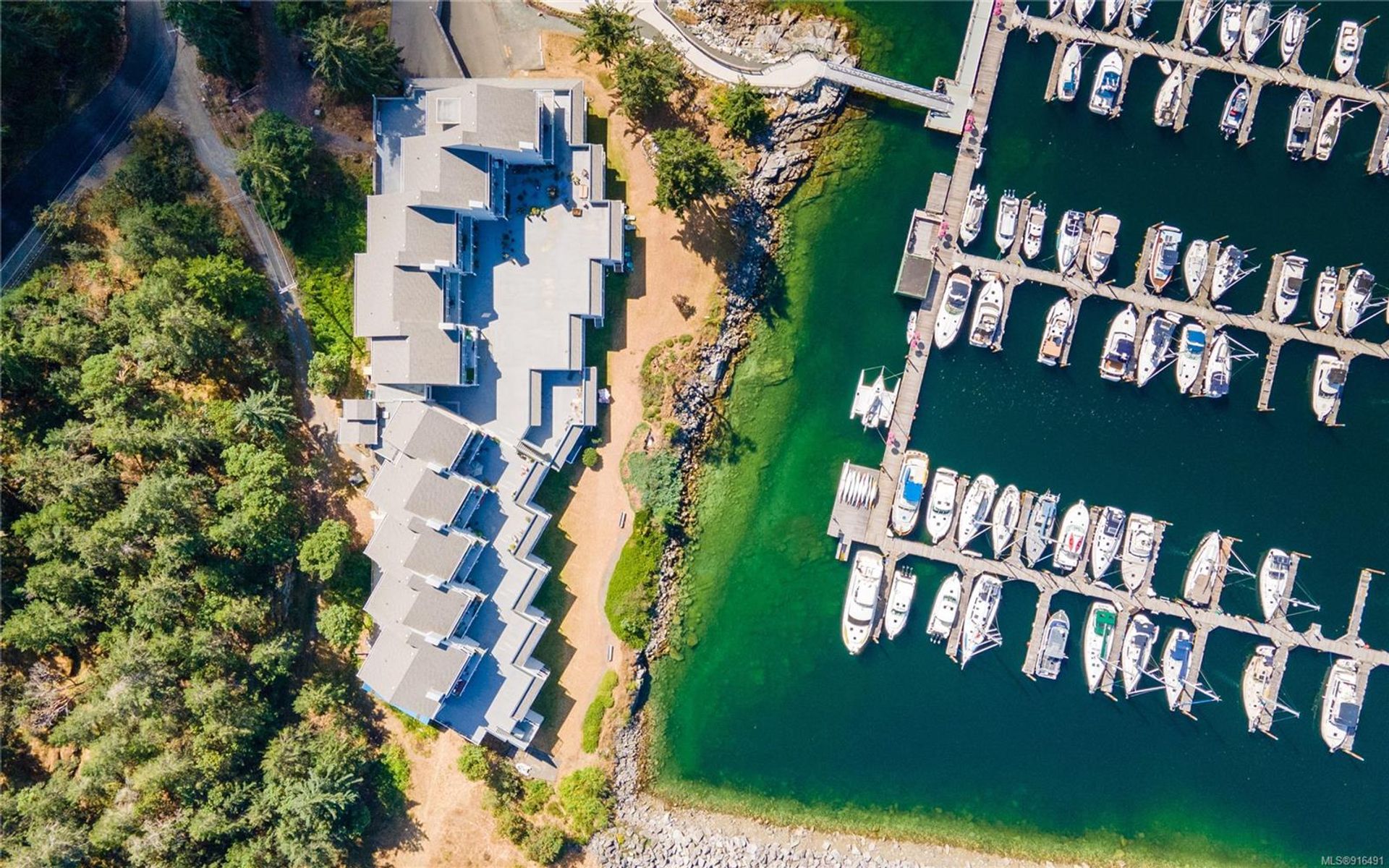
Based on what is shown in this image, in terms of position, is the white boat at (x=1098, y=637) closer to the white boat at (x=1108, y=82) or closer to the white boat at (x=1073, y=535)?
the white boat at (x=1073, y=535)

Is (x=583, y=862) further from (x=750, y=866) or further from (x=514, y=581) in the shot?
(x=514, y=581)

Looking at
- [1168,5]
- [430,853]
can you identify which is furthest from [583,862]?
[1168,5]

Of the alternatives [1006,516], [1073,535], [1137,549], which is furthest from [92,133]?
[1137,549]

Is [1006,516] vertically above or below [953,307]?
below

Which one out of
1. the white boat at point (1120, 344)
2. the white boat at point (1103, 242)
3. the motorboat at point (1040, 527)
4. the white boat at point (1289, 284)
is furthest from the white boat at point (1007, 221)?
the white boat at point (1289, 284)

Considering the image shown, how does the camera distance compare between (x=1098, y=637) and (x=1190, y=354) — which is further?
(x=1098, y=637)

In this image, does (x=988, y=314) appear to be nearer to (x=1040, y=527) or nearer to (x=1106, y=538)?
(x=1040, y=527)

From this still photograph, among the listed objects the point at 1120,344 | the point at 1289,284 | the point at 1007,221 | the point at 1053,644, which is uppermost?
the point at 1289,284
